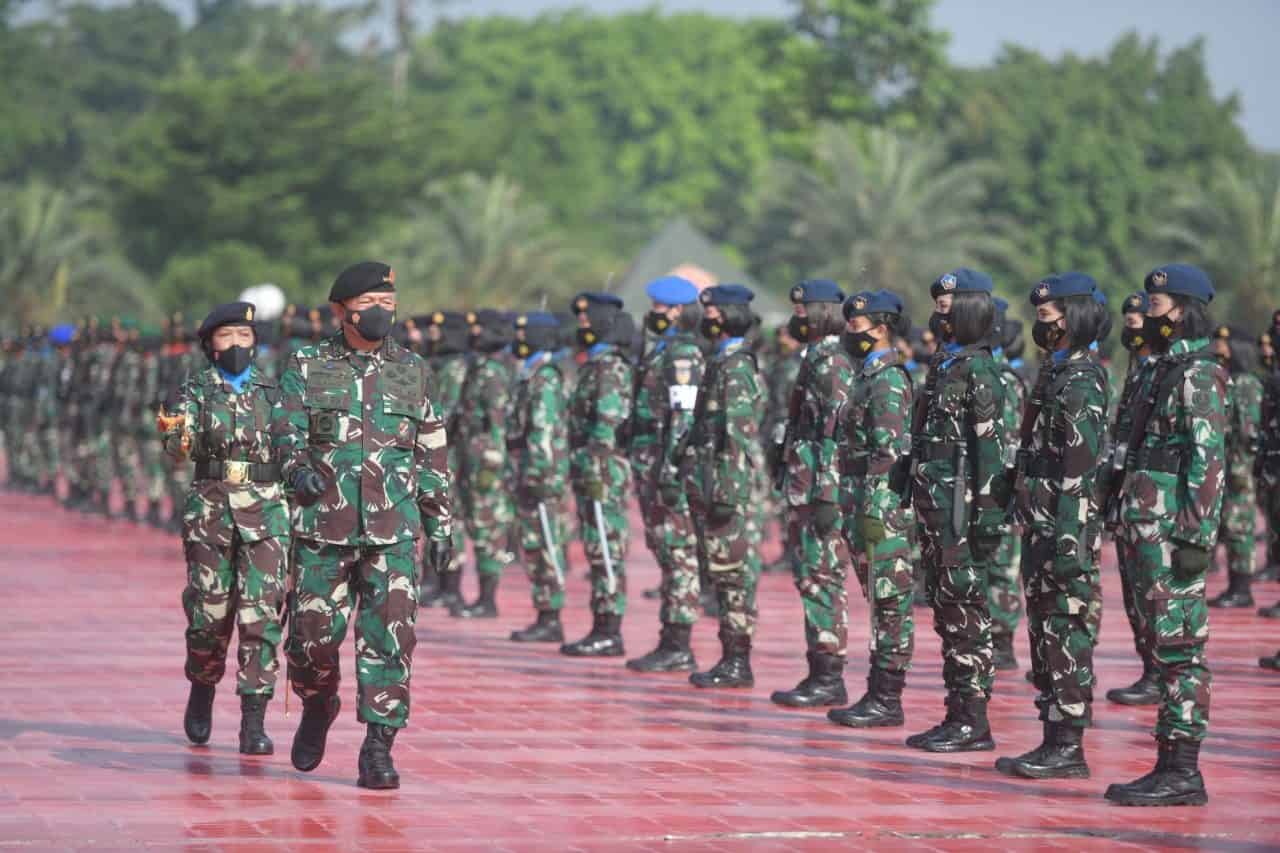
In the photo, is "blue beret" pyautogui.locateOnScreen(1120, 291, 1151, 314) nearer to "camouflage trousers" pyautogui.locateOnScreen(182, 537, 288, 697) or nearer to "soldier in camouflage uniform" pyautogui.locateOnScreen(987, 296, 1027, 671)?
"soldier in camouflage uniform" pyautogui.locateOnScreen(987, 296, 1027, 671)

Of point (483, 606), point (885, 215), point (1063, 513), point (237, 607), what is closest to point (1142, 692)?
point (1063, 513)

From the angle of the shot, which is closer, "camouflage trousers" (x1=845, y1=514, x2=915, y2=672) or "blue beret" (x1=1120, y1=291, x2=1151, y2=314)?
"blue beret" (x1=1120, y1=291, x2=1151, y2=314)

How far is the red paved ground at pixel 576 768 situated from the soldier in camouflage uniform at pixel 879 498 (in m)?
0.30

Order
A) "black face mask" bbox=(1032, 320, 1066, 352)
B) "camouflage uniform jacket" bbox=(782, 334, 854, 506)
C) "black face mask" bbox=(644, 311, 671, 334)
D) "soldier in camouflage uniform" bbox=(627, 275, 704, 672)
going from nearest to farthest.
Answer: "black face mask" bbox=(1032, 320, 1066, 352), "camouflage uniform jacket" bbox=(782, 334, 854, 506), "soldier in camouflage uniform" bbox=(627, 275, 704, 672), "black face mask" bbox=(644, 311, 671, 334)

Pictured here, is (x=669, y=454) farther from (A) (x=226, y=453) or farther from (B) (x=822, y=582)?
(A) (x=226, y=453)

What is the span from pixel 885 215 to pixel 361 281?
4541 centimetres

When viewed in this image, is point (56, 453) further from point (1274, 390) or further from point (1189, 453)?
point (1189, 453)

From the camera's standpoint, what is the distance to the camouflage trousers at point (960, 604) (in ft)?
33.0

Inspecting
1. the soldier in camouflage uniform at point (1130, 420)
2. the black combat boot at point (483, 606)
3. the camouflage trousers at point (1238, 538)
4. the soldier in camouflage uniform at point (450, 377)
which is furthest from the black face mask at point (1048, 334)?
the camouflage trousers at point (1238, 538)

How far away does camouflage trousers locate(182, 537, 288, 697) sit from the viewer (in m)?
10.0

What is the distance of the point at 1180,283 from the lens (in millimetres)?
9359

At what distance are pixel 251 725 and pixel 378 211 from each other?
53.4 metres

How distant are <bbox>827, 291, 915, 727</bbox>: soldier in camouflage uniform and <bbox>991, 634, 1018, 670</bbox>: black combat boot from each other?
235 cm

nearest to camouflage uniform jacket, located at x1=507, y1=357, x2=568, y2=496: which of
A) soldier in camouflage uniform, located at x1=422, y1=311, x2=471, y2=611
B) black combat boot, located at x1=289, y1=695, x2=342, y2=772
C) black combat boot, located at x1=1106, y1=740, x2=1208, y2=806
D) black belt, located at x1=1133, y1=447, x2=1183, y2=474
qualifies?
A: soldier in camouflage uniform, located at x1=422, y1=311, x2=471, y2=611
